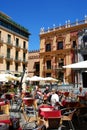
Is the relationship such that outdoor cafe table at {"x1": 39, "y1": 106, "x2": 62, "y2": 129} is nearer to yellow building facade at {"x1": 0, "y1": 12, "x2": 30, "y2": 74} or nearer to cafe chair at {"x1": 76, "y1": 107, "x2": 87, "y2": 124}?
cafe chair at {"x1": 76, "y1": 107, "x2": 87, "y2": 124}

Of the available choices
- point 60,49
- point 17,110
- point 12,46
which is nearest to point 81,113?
point 17,110

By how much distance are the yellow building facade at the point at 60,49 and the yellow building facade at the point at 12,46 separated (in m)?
4.60

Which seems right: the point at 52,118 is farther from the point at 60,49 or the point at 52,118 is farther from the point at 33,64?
the point at 33,64

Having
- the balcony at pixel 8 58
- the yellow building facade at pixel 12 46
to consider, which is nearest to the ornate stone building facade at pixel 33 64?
the yellow building facade at pixel 12 46

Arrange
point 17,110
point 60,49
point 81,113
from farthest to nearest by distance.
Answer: point 60,49
point 17,110
point 81,113

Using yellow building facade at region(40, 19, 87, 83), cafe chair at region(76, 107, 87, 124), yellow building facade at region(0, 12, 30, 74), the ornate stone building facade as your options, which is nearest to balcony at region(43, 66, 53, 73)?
yellow building facade at region(40, 19, 87, 83)

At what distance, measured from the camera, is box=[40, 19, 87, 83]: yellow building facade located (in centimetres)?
3391

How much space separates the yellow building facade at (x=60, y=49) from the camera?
33.9 meters

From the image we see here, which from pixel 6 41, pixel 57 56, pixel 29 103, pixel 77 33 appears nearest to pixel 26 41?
pixel 6 41

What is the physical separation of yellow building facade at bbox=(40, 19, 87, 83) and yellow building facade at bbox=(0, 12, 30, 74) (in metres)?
4.60

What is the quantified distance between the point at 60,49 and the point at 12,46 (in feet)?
26.3

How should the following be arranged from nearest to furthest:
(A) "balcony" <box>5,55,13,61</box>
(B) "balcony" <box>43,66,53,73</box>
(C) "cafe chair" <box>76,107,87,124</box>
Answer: (C) "cafe chair" <box>76,107,87,124</box>, (B) "balcony" <box>43,66,53,73</box>, (A) "balcony" <box>5,55,13,61</box>

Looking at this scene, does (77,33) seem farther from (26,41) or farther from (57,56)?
(26,41)

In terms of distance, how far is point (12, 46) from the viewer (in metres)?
38.6
